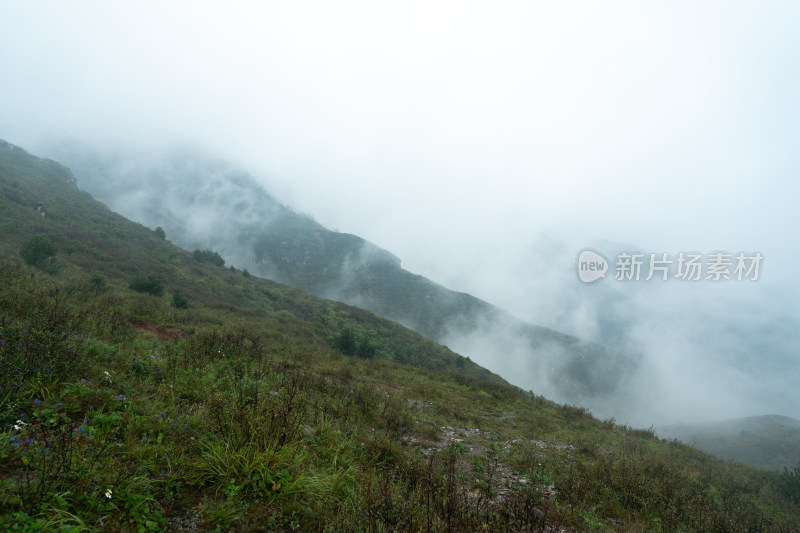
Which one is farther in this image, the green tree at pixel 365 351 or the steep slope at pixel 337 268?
the steep slope at pixel 337 268

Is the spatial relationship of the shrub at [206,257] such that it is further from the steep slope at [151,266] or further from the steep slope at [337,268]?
the steep slope at [337,268]

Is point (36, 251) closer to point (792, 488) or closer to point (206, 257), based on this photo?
point (206, 257)

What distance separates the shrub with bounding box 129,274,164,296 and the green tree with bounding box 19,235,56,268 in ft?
14.2

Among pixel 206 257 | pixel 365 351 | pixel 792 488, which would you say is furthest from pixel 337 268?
pixel 792 488

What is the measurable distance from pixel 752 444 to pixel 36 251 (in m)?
75.0

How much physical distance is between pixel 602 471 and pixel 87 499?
31.4ft

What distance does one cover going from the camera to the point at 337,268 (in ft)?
387

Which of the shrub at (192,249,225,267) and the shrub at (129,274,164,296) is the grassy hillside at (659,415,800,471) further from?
the shrub at (192,249,225,267)

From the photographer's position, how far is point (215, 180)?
187 m

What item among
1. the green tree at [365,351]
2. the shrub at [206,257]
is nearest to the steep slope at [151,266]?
the green tree at [365,351]

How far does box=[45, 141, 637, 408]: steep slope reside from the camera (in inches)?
3501

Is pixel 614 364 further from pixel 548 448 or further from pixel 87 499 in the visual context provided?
pixel 87 499

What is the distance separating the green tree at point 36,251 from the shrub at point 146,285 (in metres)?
4.33

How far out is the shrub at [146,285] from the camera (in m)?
20.9
